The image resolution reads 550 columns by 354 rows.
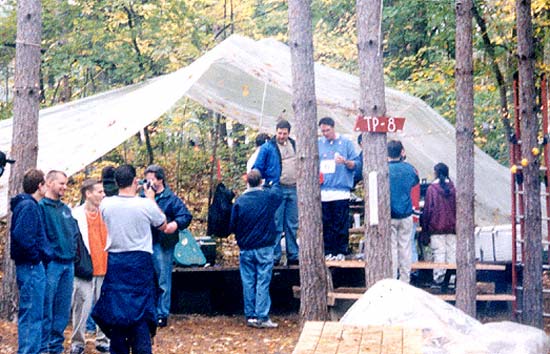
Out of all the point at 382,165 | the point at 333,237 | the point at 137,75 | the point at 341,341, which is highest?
the point at 137,75

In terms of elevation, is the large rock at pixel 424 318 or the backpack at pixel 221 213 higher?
the backpack at pixel 221 213

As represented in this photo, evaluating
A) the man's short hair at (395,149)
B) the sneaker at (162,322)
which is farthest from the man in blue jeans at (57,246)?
the man's short hair at (395,149)

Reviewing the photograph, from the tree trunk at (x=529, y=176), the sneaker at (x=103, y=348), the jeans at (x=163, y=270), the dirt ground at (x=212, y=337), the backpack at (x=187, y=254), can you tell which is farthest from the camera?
the backpack at (x=187, y=254)

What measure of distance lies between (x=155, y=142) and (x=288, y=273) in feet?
31.6

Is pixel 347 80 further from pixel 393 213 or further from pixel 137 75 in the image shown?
pixel 137 75

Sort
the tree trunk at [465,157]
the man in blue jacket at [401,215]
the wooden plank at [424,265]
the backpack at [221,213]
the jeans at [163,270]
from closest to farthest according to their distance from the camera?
1. the tree trunk at [465,157]
2. the jeans at [163,270]
3. the man in blue jacket at [401,215]
4. the wooden plank at [424,265]
5. the backpack at [221,213]

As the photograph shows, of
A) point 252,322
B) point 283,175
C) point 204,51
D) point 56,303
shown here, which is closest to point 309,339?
point 56,303

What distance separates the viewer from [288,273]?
1095 cm

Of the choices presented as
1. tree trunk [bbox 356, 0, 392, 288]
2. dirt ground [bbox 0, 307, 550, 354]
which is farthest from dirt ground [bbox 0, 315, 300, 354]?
tree trunk [bbox 356, 0, 392, 288]

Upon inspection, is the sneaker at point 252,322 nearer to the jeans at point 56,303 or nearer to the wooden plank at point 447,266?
the wooden plank at point 447,266

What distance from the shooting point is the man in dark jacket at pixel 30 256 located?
6.78 m

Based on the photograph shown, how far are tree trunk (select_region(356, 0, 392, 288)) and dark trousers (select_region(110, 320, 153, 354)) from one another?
246 centimetres

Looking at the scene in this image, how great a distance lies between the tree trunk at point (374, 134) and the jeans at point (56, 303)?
2761 mm

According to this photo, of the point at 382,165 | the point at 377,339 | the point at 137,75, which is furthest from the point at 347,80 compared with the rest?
the point at 377,339
